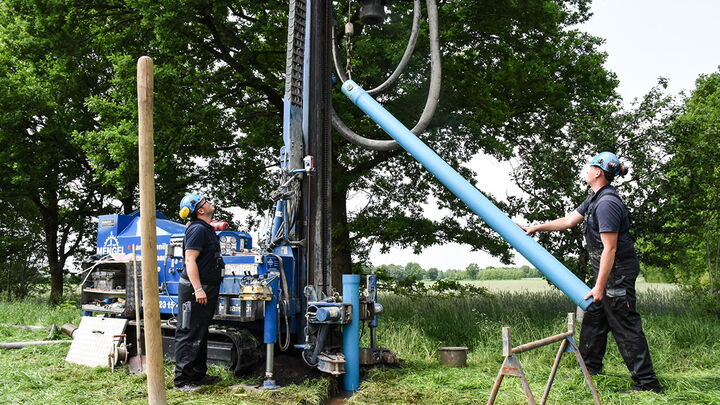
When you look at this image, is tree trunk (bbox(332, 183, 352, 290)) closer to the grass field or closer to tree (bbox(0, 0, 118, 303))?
the grass field

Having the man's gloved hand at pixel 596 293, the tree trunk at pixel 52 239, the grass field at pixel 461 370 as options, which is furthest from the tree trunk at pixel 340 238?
the tree trunk at pixel 52 239

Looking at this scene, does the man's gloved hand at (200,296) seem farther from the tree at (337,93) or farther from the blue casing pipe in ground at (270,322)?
the tree at (337,93)

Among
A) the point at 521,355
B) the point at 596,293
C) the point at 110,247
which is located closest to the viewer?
the point at 596,293

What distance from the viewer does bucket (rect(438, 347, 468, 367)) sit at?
723cm

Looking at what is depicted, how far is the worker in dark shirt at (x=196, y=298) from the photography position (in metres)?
5.99

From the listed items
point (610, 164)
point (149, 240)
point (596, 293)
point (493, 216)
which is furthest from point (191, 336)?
point (610, 164)

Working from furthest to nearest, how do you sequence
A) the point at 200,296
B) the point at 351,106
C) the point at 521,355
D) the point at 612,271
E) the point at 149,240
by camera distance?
the point at 351,106, the point at 521,355, the point at 200,296, the point at 612,271, the point at 149,240

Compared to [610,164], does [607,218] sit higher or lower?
lower

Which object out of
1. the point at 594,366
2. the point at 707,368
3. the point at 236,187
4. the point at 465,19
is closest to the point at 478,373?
the point at 594,366

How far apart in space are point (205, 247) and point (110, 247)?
299 centimetres

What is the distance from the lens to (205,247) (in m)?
6.14

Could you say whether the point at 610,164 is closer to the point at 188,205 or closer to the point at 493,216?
the point at 493,216

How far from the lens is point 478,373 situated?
259 inches

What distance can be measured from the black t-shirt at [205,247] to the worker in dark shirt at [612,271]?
308 centimetres
